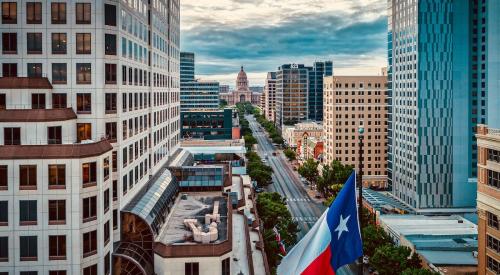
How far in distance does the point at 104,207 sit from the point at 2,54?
19.5 m

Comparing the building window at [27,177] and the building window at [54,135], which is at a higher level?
the building window at [54,135]

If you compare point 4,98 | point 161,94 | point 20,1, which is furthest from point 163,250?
point 161,94

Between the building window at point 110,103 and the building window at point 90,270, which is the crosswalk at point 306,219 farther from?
the building window at point 90,270

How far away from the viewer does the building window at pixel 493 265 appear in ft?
168

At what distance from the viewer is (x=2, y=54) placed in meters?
48.5

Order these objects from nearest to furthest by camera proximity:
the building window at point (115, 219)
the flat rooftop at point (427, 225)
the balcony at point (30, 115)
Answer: the balcony at point (30, 115)
the building window at point (115, 219)
the flat rooftop at point (427, 225)

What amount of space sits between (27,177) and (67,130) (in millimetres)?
6582

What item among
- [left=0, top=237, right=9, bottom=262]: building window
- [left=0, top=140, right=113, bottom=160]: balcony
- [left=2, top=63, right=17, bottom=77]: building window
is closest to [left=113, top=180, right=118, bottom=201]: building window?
[left=0, top=140, right=113, bottom=160]: balcony

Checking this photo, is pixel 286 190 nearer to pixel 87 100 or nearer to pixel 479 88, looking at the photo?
pixel 479 88

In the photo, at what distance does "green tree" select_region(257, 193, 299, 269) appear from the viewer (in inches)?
2982

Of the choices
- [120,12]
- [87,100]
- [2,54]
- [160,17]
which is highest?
[160,17]

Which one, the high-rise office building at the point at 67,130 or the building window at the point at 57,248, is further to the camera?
the building window at the point at 57,248

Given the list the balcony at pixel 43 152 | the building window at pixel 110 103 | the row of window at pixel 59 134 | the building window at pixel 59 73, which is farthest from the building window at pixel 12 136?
the building window at pixel 110 103

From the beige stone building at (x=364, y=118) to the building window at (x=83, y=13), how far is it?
114275 millimetres
